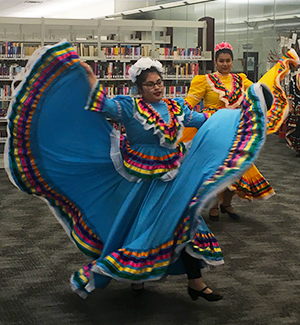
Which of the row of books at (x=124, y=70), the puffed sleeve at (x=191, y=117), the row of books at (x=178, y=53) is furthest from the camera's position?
the row of books at (x=178, y=53)

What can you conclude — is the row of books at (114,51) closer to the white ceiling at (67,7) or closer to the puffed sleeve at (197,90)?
the puffed sleeve at (197,90)

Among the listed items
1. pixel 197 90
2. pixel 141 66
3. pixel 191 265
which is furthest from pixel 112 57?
pixel 191 265

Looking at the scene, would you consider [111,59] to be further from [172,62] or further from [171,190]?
[171,190]

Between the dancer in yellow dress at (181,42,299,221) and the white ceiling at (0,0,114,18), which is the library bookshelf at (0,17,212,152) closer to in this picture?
the dancer in yellow dress at (181,42,299,221)

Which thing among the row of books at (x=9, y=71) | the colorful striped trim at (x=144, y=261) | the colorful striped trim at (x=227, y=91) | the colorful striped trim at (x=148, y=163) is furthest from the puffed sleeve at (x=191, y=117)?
the row of books at (x=9, y=71)

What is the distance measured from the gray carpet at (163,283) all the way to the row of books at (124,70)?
11.0 feet

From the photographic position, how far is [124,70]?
7750mm

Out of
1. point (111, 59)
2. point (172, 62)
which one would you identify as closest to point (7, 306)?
point (111, 59)

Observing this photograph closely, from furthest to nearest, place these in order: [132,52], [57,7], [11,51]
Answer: [57,7] < [132,52] < [11,51]

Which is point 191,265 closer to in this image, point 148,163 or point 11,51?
point 148,163

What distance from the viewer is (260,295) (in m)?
2.97

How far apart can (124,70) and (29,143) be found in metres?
5.31

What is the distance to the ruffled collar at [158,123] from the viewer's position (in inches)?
106

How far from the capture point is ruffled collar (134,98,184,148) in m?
2.70
